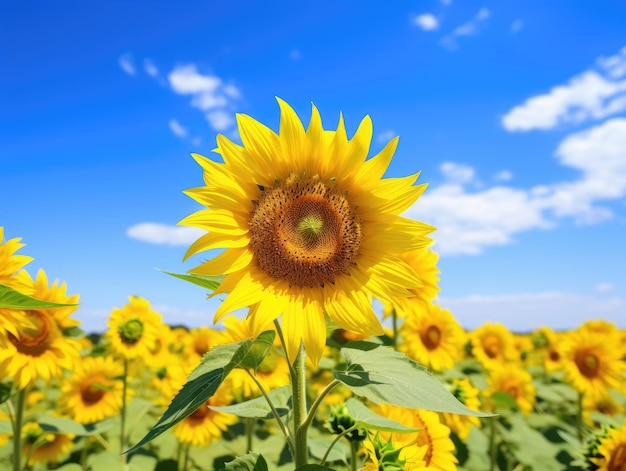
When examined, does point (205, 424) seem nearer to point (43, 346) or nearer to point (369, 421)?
point (43, 346)

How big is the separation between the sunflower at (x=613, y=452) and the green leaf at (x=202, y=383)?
2.62m

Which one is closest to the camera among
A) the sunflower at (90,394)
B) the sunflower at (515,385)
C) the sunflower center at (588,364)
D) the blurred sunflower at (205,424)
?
the blurred sunflower at (205,424)

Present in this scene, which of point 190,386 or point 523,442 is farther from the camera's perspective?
point 523,442

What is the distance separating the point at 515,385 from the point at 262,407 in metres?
4.25

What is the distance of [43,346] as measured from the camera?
138 inches

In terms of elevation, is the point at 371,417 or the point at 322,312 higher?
the point at 322,312

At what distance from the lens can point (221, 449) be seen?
4.27 meters

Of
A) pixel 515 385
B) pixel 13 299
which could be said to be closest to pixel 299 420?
pixel 13 299

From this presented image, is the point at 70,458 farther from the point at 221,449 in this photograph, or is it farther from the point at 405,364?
the point at 405,364

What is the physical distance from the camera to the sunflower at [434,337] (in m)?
4.74

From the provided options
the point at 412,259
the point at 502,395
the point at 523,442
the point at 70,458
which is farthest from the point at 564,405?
the point at 70,458

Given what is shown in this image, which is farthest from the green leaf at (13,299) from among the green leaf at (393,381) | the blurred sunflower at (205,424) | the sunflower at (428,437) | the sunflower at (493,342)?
the sunflower at (493,342)

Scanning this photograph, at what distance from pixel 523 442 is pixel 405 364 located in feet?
12.2

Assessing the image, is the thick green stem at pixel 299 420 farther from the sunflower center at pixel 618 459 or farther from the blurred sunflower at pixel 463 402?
the sunflower center at pixel 618 459
